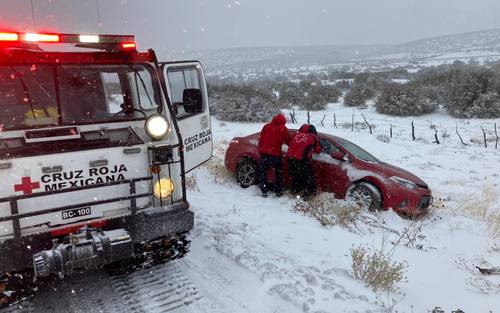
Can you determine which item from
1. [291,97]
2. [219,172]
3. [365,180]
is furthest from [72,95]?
[291,97]

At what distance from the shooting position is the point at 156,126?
4.63 metres

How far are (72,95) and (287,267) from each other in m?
3.35

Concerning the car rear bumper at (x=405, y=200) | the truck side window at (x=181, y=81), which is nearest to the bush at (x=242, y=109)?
the car rear bumper at (x=405, y=200)

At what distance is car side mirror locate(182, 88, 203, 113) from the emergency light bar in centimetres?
89

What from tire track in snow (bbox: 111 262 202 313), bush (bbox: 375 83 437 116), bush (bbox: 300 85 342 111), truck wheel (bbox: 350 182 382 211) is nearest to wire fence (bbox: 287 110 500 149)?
bush (bbox: 375 83 437 116)

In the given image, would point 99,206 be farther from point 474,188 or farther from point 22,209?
point 474,188

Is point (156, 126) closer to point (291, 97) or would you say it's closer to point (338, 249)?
point (338, 249)

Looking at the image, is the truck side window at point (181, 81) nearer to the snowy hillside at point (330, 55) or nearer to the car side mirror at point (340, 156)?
the car side mirror at point (340, 156)

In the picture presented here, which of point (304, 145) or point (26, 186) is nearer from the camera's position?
point (26, 186)

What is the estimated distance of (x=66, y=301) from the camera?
453cm

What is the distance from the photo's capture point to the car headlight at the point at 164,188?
15.3ft

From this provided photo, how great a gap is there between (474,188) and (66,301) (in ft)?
33.3

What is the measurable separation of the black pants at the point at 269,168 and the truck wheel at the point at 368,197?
61.1 inches

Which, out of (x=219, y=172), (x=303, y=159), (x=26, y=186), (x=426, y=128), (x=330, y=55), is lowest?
(x=426, y=128)
